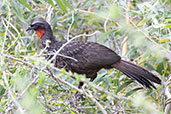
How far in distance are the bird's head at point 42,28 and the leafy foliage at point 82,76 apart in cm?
13

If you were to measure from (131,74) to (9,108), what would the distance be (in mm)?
2076

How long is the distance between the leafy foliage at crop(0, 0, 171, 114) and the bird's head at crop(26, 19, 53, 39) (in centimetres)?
13

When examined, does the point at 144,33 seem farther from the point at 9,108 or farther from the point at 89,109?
the point at 9,108

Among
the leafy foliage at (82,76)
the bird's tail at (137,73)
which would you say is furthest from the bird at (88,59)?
the leafy foliage at (82,76)

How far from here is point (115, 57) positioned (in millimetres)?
4066

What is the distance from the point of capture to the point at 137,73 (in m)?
3.77

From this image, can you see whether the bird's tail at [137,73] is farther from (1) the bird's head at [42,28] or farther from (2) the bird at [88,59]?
(1) the bird's head at [42,28]

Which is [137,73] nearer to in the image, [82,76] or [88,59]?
[88,59]

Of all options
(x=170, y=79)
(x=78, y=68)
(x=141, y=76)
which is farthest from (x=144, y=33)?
(x=78, y=68)

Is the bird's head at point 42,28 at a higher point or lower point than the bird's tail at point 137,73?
higher

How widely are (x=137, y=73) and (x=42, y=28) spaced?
1.45m

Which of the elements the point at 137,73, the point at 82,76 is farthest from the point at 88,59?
the point at 82,76

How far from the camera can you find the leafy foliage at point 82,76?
1978 mm

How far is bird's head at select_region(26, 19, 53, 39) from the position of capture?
441 cm
